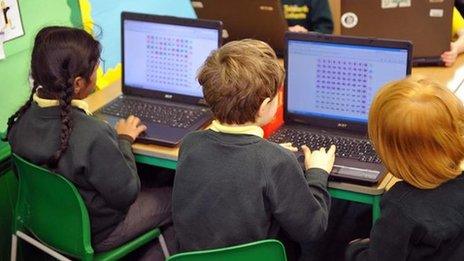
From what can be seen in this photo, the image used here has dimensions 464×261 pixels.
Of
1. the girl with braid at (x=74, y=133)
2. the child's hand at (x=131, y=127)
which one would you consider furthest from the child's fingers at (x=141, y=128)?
the girl with braid at (x=74, y=133)

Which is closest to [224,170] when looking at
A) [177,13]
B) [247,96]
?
[247,96]

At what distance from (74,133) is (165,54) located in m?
0.54

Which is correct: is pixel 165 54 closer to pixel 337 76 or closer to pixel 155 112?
pixel 155 112

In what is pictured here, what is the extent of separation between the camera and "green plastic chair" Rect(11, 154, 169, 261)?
182 cm

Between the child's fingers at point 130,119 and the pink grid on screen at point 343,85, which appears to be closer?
the pink grid on screen at point 343,85

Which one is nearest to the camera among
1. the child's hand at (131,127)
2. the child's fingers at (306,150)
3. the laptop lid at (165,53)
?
the child's fingers at (306,150)

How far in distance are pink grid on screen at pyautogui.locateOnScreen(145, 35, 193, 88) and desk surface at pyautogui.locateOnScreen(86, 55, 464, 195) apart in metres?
0.22

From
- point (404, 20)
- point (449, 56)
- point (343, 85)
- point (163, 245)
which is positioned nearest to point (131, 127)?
point (163, 245)

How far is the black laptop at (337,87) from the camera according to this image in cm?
192

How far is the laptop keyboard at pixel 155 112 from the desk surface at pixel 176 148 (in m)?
0.08

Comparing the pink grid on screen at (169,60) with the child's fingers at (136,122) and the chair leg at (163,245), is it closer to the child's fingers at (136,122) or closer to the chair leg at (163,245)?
the child's fingers at (136,122)

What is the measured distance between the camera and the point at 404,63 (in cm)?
192

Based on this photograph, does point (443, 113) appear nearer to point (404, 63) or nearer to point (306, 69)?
point (404, 63)

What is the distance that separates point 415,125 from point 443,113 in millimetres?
66
